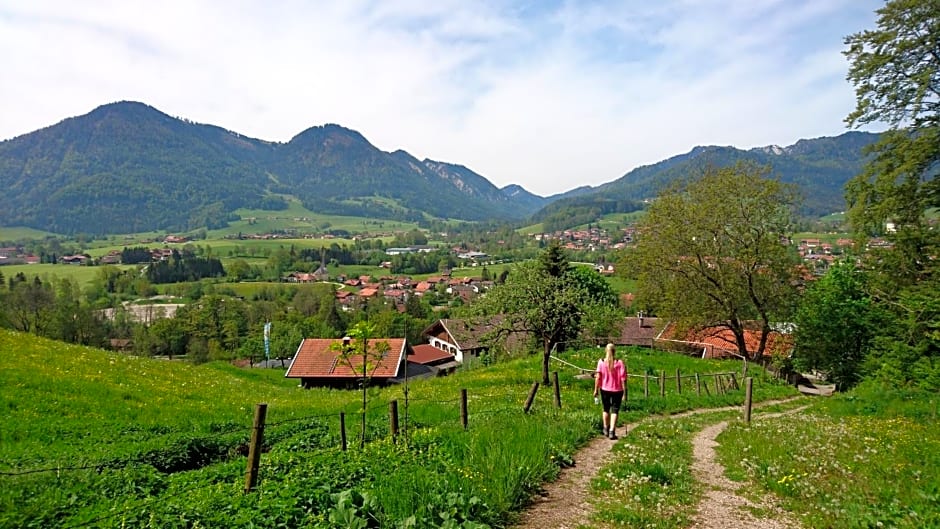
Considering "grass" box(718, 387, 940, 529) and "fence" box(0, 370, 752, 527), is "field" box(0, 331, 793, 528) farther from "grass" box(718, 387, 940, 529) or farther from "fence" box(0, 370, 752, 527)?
"grass" box(718, 387, 940, 529)

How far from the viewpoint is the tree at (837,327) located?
3172 centimetres

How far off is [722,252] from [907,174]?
1427cm

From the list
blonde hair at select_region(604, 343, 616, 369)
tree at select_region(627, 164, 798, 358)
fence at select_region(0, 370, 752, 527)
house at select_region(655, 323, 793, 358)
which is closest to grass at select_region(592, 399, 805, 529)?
blonde hair at select_region(604, 343, 616, 369)

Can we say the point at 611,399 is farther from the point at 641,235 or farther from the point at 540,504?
the point at 641,235

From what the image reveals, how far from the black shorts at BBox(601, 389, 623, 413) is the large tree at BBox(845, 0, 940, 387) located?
14441 millimetres

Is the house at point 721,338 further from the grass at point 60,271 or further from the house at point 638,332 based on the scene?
the grass at point 60,271

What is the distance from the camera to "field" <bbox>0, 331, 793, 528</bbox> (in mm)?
6176

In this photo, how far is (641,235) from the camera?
36.9 meters

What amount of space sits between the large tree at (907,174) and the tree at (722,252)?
10.3 m

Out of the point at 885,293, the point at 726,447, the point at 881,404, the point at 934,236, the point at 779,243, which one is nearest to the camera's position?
the point at 726,447

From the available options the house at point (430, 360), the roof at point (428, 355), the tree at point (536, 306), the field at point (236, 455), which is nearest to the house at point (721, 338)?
the field at point (236, 455)

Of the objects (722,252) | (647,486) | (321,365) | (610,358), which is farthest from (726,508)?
(321,365)

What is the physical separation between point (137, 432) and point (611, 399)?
12912mm

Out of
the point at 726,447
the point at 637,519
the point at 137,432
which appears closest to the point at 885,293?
the point at 726,447
